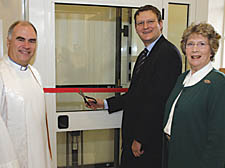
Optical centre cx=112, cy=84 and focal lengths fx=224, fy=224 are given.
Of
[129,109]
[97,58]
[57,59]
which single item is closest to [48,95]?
[57,59]

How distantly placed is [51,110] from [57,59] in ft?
1.55

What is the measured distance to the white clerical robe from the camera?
150 cm

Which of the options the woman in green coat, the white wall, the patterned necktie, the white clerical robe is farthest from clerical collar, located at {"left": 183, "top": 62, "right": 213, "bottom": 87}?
the white wall

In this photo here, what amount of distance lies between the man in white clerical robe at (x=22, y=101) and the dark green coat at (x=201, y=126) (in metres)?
0.99

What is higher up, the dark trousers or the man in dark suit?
the man in dark suit

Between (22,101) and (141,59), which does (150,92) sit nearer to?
(141,59)

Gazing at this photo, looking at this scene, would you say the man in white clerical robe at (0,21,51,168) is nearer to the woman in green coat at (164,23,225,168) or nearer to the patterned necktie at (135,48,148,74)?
the patterned necktie at (135,48,148,74)

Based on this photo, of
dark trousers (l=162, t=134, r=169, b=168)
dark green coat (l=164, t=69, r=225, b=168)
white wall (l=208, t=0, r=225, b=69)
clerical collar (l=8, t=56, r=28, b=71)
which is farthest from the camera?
white wall (l=208, t=0, r=225, b=69)

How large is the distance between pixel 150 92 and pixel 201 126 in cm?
45

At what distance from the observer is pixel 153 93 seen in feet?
5.67

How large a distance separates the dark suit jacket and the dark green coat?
201mm

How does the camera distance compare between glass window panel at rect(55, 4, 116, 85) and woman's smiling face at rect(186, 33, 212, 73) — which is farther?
glass window panel at rect(55, 4, 116, 85)

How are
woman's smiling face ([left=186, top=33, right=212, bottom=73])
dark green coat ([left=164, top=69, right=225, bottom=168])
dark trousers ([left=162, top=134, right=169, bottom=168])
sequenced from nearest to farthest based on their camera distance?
dark green coat ([left=164, top=69, right=225, bottom=168]), woman's smiling face ([left=186, top=33, right=212, bottom=73]), dark trousers ([left=162, top=134, right=169, bottom=168])

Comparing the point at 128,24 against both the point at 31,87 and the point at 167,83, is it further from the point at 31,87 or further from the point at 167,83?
the point at 31,87
